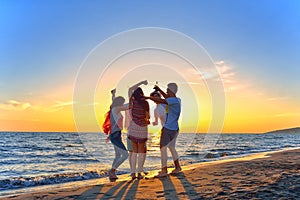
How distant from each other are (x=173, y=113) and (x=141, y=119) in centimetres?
84

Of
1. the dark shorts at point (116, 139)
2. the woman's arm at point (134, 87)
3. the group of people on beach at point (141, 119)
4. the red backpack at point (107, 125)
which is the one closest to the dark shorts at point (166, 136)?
the group of people on beach at point (141, 119)

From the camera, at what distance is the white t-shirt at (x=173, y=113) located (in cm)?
757

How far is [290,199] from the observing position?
453cm

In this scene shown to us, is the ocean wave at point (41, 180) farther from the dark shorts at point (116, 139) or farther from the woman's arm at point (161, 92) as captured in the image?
the woman's arm at point (161, 92)

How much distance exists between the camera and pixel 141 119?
7531mm

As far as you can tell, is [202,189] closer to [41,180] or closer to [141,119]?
[141,119]

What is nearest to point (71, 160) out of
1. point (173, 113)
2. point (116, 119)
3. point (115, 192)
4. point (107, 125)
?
point (107, 125)

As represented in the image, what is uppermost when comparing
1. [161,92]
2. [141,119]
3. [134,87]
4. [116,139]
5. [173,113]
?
[134,87]

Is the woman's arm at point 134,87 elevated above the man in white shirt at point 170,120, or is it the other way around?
the woman's arm at point 134,87

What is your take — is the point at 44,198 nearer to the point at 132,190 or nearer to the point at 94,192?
the point at 94,192

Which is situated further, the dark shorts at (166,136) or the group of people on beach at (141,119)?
the dark shorts at (166,136)

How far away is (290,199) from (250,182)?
1.54 m

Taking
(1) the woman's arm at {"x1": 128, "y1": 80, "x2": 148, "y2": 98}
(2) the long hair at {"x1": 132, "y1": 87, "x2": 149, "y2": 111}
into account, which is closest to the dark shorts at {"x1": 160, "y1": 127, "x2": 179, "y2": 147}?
(2) the long hair at {"x1": 132, "y1": 87, "x2": 149, "y2": 111}

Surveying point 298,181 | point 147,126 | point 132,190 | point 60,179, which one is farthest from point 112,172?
point 298,181
